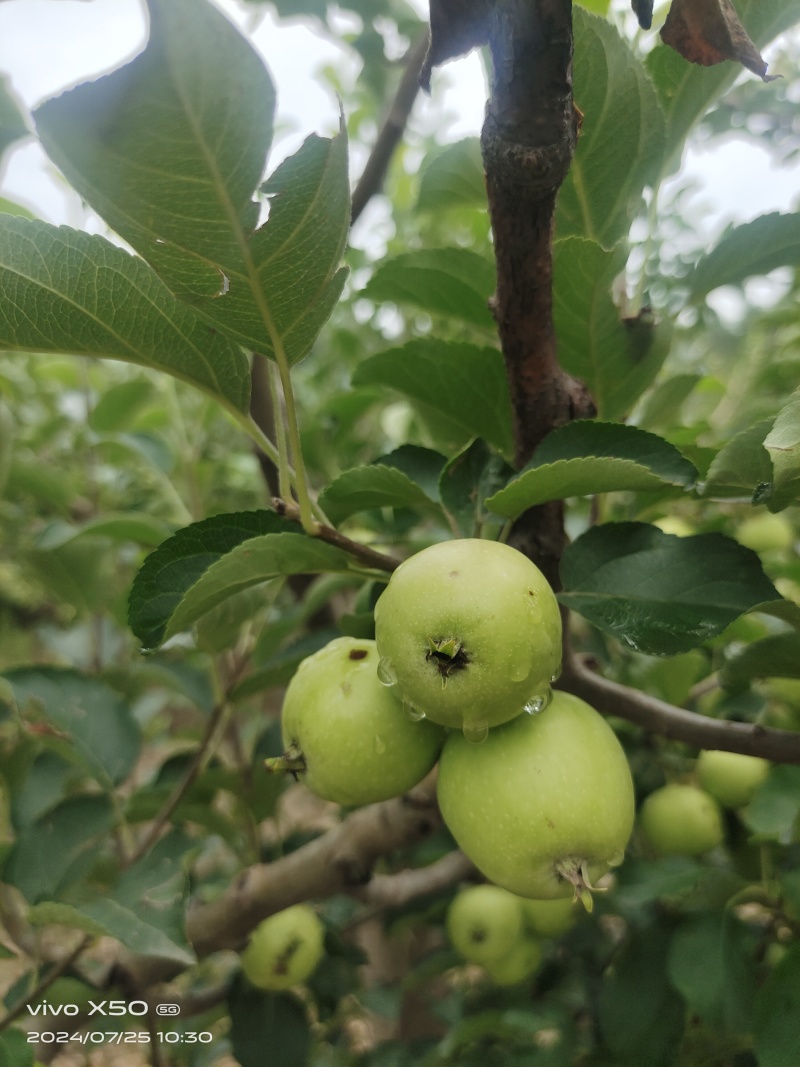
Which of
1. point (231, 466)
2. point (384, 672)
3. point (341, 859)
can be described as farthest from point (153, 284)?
point (231, 466)

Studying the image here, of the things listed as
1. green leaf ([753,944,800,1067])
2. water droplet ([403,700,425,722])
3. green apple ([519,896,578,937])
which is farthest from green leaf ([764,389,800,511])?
green apple ([519,896,578,937])

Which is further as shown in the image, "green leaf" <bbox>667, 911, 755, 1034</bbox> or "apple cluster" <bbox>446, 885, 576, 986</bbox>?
"apple cluster" <bbox>446, 885, 576, 986</bbox>

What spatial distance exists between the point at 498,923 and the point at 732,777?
327 millimetres

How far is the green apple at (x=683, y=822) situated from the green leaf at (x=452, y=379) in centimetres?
50

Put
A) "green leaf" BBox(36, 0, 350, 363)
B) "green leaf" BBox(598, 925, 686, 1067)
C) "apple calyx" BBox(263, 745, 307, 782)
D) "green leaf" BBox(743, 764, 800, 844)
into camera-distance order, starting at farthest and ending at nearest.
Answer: "green leaf" BBox(598, 925, 686, 1067), "green leaf" BBox(743, 764, 800, 844), "apple calyx" BBox(263, 745, 307, 782), "green leaf" BBox(36, 0, 350, 363)

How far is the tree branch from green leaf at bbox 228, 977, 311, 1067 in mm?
679

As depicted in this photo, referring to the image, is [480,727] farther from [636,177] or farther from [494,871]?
[636,177]

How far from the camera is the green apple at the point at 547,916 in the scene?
851 mm

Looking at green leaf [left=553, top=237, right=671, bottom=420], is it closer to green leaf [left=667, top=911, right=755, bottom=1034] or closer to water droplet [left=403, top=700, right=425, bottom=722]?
water droplet [left=403, top=700, right=425, bottom=722]

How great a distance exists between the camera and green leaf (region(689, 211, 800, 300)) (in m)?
0.56

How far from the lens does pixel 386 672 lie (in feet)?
1.48

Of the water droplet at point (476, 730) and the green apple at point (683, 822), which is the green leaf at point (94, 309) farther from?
the green apple at point (683, 822)

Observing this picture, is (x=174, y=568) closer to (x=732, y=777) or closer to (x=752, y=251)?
(x=752, y=251)

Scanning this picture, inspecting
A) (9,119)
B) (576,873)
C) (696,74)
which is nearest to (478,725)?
(576,873)
